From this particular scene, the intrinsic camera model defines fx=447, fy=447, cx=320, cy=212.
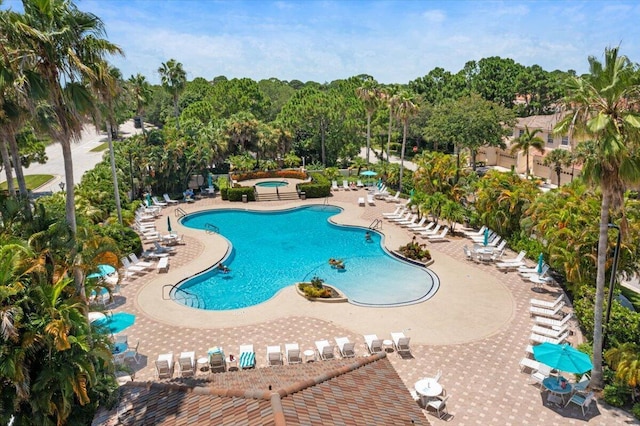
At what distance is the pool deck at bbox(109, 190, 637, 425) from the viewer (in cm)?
Answer: 1420

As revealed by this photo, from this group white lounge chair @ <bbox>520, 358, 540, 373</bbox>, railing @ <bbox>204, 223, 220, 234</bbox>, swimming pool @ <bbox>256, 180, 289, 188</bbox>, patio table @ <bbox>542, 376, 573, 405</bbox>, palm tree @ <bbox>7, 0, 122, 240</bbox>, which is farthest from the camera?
swimming pool @ <bbox>256, 180, 289, 188</bbox>

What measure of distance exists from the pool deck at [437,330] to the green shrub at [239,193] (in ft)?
49.7

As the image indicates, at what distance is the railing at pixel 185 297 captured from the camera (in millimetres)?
21906

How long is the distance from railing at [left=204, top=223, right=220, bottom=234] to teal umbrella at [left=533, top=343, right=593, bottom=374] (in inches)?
927

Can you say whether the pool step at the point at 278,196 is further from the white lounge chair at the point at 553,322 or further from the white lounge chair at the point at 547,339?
the white lounge chair at the point at 547,339

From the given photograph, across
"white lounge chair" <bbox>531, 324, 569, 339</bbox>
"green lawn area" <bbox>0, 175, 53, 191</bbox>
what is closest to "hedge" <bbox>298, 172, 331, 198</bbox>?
"white lounge chair" <bbox>531, 324, 569, 339</bbox>

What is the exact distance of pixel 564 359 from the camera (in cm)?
1406

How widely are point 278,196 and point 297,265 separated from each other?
52.0 ft

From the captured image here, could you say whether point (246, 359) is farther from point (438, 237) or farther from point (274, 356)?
point (438, 237)

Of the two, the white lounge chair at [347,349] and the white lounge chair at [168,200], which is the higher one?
the white lounge chair at [168,200]

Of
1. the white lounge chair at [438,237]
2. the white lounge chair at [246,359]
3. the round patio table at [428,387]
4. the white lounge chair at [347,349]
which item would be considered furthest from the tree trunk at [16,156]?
the white lounge chair at [438,237]

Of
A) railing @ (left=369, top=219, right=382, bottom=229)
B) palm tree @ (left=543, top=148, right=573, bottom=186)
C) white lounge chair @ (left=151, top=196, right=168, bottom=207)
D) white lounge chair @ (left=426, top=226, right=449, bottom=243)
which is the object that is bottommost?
white lounge chair @ (left=426, top=226, right=449, bottom=243)

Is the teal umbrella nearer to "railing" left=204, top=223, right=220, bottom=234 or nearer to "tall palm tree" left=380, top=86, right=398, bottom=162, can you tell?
"railing" left=204, top=223, right=220, bottom=234

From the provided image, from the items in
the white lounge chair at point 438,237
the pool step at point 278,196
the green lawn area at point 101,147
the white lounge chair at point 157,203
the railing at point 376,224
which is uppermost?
the green lawn area at point 101,147
